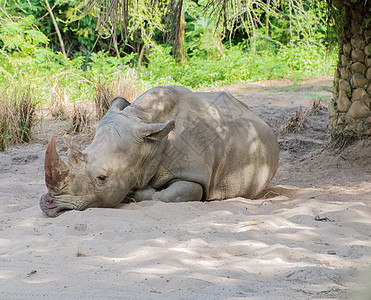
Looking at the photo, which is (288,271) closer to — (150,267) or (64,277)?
(150,267)


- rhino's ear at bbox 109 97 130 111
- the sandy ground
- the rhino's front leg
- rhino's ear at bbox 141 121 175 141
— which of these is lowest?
the rhino's front leg

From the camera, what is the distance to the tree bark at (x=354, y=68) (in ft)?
22.2

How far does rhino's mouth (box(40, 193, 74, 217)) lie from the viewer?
192 inches

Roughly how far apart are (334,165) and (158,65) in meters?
10.9

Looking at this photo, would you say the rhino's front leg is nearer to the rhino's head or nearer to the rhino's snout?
the rhino's head

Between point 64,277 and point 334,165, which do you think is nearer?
point 64,277

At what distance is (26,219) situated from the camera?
4.68 m

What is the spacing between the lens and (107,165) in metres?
5.03

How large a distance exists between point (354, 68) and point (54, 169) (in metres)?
3.93

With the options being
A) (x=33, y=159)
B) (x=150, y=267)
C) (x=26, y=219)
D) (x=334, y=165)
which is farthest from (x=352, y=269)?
(x=33, y=159)

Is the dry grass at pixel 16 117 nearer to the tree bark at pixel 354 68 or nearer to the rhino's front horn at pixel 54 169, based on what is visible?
the rhino's front horn at pixel 54 169

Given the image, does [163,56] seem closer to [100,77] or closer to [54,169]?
[100,77]

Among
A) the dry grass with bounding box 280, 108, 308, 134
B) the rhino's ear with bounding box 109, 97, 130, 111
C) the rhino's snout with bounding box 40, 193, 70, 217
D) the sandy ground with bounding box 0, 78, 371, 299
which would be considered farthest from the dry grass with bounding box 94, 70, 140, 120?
the rhino's snout with bounding box 40, 193, 70, 217

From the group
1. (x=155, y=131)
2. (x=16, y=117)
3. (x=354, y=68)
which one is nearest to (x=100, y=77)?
(x=16, y=117)
